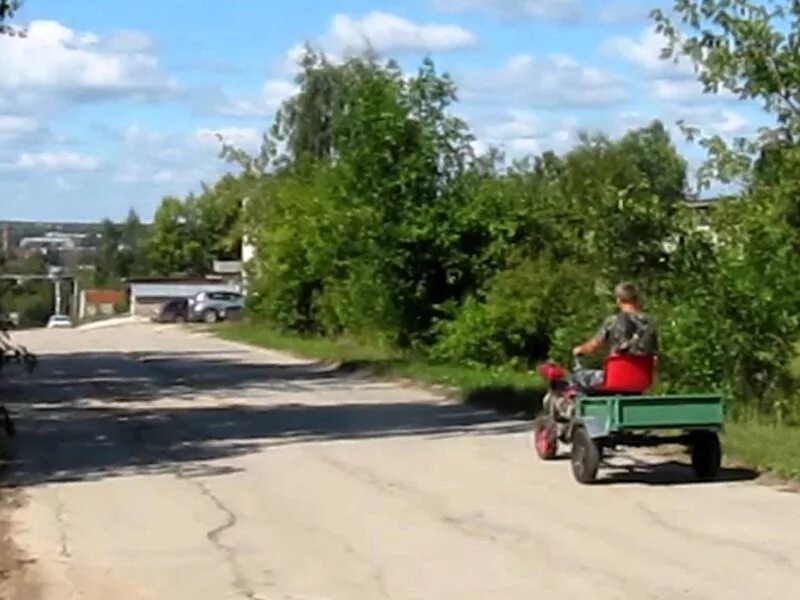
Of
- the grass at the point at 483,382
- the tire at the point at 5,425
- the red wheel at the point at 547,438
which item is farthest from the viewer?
the tire at the point at 5,425

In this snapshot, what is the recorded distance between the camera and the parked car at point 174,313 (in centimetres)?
8444

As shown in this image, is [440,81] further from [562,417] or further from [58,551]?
[58,551]

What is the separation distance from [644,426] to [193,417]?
34.3ft

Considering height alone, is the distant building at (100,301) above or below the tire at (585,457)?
below

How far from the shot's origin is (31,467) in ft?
62.1

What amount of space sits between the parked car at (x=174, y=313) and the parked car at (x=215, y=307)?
533mm

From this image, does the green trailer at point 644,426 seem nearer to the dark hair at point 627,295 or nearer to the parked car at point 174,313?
the dark hair at point 627,295

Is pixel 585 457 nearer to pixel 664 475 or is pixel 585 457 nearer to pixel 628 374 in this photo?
pixel 628 374

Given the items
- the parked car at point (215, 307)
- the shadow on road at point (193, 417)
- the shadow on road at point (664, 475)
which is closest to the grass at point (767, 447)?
the shadow on road at point (664, 475)

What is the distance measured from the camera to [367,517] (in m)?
14.5

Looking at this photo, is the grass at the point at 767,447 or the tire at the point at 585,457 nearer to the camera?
the tire at the point at 585,457

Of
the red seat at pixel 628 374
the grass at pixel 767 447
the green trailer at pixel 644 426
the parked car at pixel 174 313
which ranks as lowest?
the parked car at pixel 174 313

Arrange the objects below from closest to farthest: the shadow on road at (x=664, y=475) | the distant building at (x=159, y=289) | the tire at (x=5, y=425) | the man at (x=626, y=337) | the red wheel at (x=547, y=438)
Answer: the shadow on road at (x=664, y=475), the man at (x=626, y=337), the red wheel at (x=547, y=438), the tire at (x=5, y=425), the distant building at (x=159, y=289)

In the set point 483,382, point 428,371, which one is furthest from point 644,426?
point 428,371
